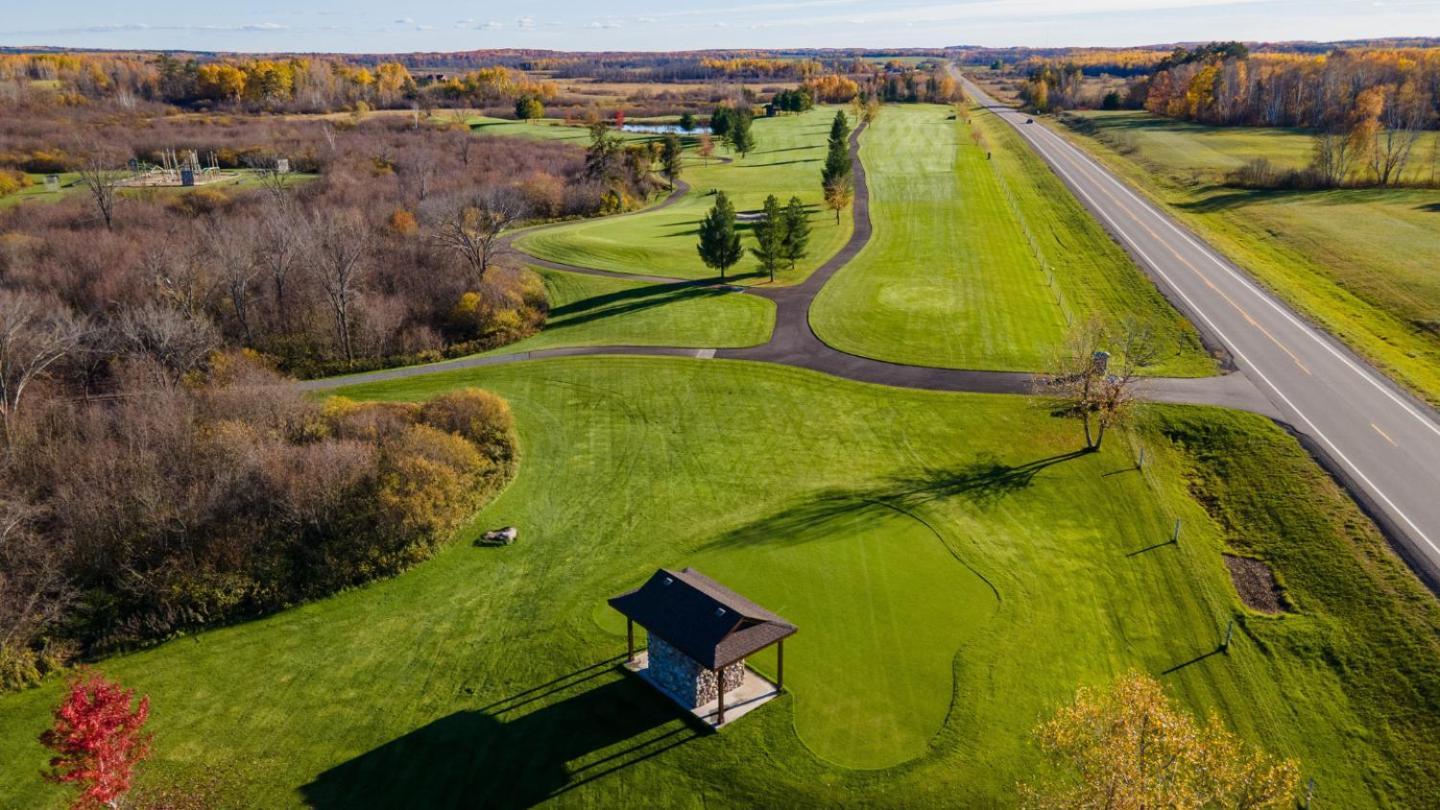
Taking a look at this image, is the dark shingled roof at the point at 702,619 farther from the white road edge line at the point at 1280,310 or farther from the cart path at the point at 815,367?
the white road edge line at the point at 1280,310

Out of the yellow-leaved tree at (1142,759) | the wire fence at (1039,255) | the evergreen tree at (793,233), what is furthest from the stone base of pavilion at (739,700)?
the evergreen tree at (793,233)

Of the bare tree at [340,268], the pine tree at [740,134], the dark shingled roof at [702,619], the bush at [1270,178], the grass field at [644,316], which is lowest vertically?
the dark shingled roof at [702,619]

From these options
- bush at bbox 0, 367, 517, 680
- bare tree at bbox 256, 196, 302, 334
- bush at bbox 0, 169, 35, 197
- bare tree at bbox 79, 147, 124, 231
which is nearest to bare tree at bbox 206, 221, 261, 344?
bare tree at bbox 256, 196, 302, 334

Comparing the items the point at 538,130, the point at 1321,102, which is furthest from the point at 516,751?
the point at 1321,102

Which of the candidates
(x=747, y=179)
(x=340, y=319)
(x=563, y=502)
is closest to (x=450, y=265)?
(x=340, y=319)

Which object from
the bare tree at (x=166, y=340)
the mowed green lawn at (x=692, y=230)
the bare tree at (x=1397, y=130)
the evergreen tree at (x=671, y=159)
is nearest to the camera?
the bare tree at (x=166, y=340)

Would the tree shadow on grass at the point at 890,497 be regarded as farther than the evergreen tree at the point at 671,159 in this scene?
No

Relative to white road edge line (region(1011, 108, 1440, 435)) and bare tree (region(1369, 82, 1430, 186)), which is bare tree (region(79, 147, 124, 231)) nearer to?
white road edge line (region(1011, 108, 1440, 435))
